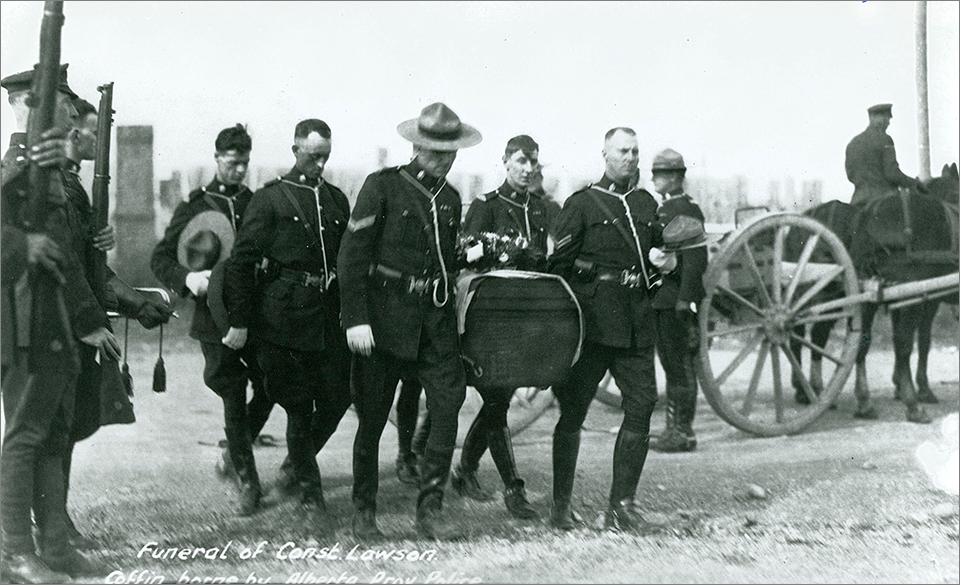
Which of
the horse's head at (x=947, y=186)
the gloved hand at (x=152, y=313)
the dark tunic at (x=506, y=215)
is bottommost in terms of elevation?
the gloved hand at (x=152, y=313)

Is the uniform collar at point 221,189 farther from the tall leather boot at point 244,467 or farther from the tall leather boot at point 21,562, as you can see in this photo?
the tall leather boot at point 21,562

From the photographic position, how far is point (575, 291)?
4.75 metres

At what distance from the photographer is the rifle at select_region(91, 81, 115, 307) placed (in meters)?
4.23

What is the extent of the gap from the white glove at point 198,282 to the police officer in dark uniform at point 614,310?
1.79m

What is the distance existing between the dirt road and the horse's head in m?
1.63

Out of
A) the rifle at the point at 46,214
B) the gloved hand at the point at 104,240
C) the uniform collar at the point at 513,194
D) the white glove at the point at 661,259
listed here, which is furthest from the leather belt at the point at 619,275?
the rifle at the point at 46,214

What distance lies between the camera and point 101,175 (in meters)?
4.24

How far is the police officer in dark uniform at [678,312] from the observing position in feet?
21.5

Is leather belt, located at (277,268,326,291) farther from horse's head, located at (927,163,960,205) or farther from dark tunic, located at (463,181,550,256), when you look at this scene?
horse's head, located at (927,163,960,205)

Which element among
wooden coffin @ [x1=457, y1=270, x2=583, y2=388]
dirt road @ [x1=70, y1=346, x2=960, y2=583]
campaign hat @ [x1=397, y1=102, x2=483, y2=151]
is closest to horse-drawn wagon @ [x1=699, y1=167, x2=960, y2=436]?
dirt road @ [x1=70, y1=346, x2=960, y2=583]

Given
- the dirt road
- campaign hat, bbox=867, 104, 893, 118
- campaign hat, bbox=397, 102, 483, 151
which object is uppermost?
campaign hat, bbox=867, 104, 893, 118

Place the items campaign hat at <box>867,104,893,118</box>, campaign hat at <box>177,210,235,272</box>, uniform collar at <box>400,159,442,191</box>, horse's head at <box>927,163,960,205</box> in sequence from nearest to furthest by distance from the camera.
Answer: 1. uniform collar at <box>400,159,442,191</box>
2. campaign hat at <box>177,210,235,272</box>
3. campaign hat at <box>867,104,893,118</box>
4. horse's head at <box>927,163,960,205</box>

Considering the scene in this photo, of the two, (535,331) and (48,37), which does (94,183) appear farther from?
(535,331)

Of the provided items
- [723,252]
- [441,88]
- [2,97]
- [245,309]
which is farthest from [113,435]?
[723,252]
